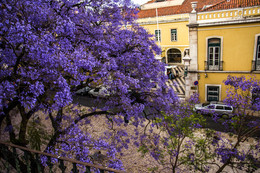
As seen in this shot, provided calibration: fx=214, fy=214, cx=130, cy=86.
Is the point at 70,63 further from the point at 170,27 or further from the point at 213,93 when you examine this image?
the point at 170,27

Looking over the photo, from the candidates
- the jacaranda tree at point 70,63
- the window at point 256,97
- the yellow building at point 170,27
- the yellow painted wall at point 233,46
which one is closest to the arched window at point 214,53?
Result: the yellow painted wall at point 233,46

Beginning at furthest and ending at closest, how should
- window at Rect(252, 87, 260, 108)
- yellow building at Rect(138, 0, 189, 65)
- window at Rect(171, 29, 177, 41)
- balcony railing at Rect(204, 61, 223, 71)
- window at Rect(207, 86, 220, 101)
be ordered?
window at Rect(171, 29, 177, 41), yellow building at Rect(138, 0, 189, 65), window at Rect(207, 86, 220, 101), balcony railing at Rect(204, 61, 223, 71), window at Rect(252, 87, 260, 108)

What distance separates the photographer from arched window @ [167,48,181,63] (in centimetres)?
3038

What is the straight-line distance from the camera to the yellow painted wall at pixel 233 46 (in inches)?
594

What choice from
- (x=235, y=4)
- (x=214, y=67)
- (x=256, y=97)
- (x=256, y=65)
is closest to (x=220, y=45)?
(x=214, y=67)

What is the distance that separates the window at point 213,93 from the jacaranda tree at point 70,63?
9.69 m

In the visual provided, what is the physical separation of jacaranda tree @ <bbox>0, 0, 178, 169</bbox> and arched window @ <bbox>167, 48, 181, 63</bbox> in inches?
871

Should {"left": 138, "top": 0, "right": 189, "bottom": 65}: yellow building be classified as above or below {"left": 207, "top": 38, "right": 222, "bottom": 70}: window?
above

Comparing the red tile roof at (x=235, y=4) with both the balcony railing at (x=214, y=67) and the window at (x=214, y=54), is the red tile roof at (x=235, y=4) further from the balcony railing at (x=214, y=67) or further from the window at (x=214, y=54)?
the balcony railing at (x=214, y=67)

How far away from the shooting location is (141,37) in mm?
8562

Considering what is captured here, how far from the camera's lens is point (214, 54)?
16.5 meters

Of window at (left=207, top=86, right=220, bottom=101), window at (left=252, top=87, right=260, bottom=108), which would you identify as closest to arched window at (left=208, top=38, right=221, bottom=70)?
window at (left=207, top=86, right=220, bottom=101)

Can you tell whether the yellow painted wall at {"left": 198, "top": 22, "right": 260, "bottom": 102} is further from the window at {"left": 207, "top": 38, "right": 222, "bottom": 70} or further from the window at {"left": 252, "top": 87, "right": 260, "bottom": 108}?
the window at {"left": 252, "top": 87, "right": 260, "bottom": 108}

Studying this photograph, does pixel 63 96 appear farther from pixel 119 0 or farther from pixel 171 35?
pixel 171 35
